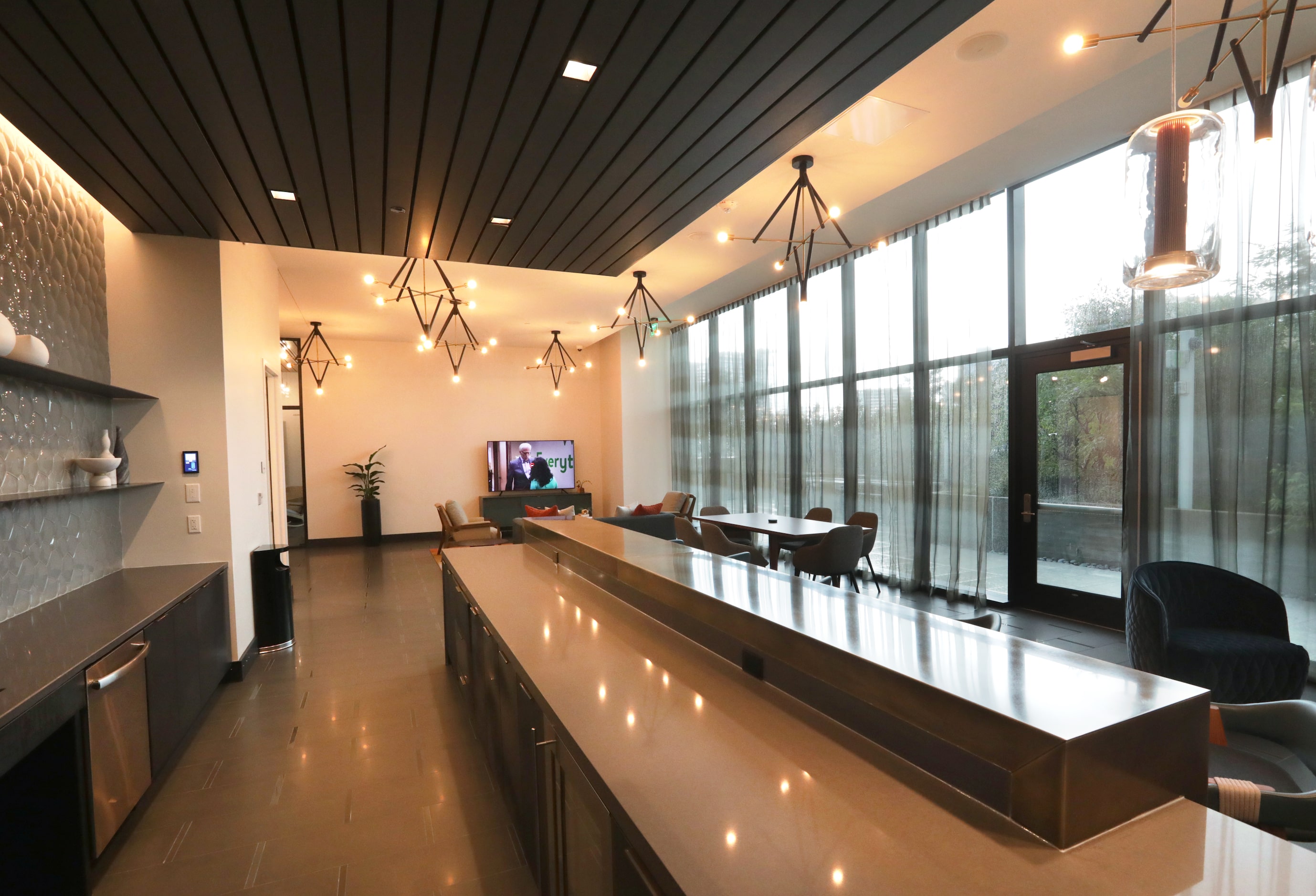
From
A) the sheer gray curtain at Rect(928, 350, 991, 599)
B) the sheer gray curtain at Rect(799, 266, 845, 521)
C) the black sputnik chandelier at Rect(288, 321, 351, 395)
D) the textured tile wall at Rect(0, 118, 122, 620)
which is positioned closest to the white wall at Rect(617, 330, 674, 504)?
the sheer gray curtain at Rect(799, 266, 845, 521)

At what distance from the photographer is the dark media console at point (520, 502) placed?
1127cm

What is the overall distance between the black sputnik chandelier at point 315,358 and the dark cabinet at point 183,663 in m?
6.72

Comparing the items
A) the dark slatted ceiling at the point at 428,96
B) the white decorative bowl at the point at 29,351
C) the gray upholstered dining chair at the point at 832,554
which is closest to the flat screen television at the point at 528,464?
the gray upholstered dining chair at the point at 832,554

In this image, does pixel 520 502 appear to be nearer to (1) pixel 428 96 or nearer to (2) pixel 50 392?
(2) pixel 50 392

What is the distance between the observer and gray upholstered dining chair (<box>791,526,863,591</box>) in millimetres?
5203

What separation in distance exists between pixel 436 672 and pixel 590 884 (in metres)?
3.32

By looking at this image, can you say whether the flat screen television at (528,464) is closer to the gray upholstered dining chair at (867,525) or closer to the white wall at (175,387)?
the gray upholstered dining chair at (867,525)

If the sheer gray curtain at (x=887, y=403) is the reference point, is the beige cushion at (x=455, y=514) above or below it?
below

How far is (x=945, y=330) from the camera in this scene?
19.6 ft

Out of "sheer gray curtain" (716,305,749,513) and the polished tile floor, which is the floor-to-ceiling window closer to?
"sheer gray curtain" (716,305,749,513)

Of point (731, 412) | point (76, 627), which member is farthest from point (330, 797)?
point (731, 412)

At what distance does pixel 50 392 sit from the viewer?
3176 mm

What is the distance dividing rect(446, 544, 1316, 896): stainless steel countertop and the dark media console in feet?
30.8

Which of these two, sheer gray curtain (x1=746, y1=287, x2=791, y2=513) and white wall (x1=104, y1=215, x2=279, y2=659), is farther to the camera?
sheer gray curtain (x1=746, y1=287, x2=791, y2=513)
